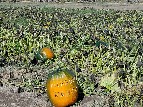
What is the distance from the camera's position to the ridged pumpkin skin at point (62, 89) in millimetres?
6305

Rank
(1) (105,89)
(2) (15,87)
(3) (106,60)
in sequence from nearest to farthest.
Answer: (1) (105,89) → (2) (15,87) → (3) (106,60)

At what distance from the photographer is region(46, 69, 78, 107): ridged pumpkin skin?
20.7 feet

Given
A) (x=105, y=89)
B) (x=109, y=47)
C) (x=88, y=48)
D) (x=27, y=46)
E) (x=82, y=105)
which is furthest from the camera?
(x=27, y=46)

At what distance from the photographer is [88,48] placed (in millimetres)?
9523

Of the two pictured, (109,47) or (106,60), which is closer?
(106,60)

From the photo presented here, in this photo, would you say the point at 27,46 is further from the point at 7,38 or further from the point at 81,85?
the point at 81,85

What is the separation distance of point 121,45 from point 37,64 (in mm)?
2171

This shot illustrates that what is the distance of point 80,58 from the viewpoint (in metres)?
9.02

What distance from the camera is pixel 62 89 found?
631cm

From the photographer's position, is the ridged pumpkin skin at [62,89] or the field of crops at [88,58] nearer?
the ridged pumpkin skin at [62,89]

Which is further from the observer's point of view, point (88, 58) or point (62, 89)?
point (88, 58)

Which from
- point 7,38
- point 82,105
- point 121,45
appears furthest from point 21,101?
point 7,38

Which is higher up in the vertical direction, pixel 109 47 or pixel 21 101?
pixel 109 47

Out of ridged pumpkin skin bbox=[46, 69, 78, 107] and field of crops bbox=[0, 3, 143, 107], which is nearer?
ridged pumpkin skin bbox=[46, 69, 78, 107]
